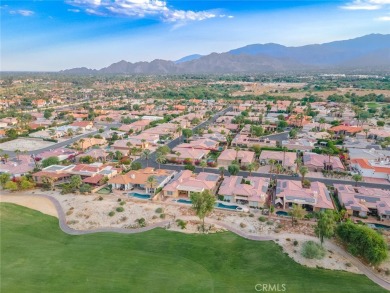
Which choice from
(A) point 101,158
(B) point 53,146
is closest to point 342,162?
(A) point 101,158

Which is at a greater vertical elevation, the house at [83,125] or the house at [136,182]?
the house at [83,125]

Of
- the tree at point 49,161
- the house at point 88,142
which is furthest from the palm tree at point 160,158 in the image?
the house at point 88,142

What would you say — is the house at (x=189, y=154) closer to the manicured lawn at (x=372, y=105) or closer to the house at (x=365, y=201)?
the house at (x=365, y=201)

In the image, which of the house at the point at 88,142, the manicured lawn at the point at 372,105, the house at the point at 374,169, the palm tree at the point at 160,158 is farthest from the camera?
the manicured lawn at the point at 372,105

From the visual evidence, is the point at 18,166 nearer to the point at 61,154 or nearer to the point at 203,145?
the point at 61,154

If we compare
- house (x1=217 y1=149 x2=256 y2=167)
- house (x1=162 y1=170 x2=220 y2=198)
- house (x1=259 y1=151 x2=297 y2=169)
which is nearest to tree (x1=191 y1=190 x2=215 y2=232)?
house (x1=162 y1=170 x2=220 y2=198)
